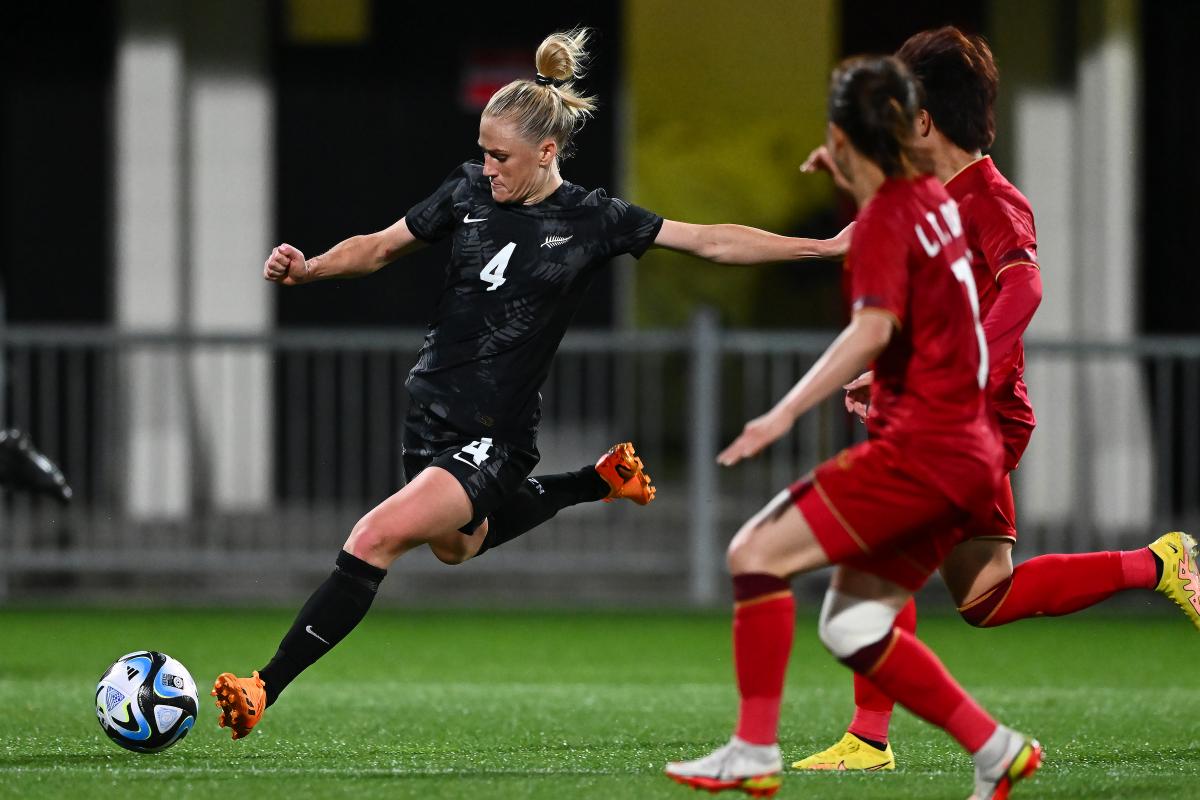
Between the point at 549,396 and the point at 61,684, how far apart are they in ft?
15.4

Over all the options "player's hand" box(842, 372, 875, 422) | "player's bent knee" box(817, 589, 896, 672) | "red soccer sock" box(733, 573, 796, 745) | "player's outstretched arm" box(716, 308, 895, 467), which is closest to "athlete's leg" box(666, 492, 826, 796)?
"red soccer sock" box(733, 573, 796, 745)

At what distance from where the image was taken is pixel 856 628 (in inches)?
176

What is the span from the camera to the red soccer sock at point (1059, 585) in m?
5.49

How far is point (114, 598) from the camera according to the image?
11.1 meters

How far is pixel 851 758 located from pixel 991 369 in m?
1.18

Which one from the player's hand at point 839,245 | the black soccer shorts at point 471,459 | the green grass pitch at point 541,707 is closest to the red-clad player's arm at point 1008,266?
the player's hand at point 839,245

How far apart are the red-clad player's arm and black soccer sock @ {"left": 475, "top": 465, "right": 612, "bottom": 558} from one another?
166 cm

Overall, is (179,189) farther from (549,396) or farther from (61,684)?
(61,684)

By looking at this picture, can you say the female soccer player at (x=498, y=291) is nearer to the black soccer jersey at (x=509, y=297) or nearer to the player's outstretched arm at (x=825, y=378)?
the black soccer jersey at (x=509, y=297)

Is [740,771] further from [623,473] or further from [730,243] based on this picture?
[623,473]

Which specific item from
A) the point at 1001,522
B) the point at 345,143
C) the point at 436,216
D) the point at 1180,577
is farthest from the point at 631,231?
the point at 345,143

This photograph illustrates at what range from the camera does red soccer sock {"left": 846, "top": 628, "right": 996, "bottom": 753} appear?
443cm

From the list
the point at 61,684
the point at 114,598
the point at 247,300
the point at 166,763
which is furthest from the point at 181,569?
the point at 166,763

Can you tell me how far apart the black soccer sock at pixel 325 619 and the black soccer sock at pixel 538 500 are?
1.97 ft
